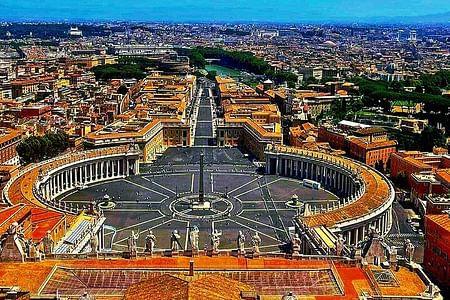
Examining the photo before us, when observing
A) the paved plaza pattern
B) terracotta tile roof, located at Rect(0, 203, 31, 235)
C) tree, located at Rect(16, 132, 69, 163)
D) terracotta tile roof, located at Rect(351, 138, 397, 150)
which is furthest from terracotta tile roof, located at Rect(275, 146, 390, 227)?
tree, located at Rect(16, 132, 69, 163)

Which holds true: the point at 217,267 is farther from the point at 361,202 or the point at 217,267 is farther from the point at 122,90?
the point at 122,90

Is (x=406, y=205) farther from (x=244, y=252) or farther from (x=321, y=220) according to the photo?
(x=244, y=252)

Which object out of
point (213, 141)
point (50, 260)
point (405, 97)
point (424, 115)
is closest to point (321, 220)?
point (50, 260)

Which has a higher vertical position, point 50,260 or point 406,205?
point 50,260

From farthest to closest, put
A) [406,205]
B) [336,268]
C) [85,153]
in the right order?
1. [85,153]
2. [406,205]
3. [336,268]

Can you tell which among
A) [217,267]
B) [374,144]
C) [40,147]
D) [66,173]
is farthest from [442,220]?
[40,147]

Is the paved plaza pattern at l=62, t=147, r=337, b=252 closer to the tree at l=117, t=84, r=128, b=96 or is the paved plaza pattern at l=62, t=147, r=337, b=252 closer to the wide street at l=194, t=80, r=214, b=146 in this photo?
the wide street at l=194, t=80, r=214, b=146
